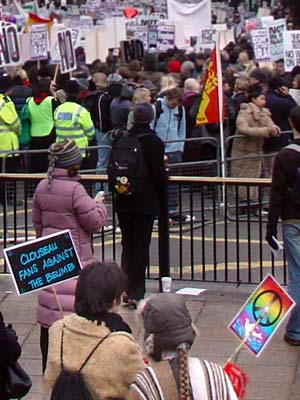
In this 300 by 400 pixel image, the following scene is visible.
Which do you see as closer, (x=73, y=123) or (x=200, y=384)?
(x=200, y=384)

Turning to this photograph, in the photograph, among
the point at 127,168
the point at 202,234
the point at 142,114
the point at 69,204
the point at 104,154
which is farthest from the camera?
the point at 104,154

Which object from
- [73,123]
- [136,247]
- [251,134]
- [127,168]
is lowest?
[136,247]

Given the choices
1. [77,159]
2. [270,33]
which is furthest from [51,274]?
[270,33]

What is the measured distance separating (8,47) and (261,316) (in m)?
13.6

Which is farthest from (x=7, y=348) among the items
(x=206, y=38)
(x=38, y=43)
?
(x=206, y=38)

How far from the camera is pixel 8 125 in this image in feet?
46.3

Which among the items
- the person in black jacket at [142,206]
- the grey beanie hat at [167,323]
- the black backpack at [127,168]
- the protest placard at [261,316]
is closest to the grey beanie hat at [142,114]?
the person in black jacket at [142,206]

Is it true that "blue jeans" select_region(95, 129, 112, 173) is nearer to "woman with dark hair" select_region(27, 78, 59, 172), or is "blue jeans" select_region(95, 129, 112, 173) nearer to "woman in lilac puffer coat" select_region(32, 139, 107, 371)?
"woman with dark hair" select_region(27, 78, 59, 172)

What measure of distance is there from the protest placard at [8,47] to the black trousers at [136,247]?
976cm

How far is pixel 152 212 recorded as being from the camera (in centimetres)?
898

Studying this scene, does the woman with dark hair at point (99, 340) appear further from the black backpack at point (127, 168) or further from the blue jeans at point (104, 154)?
the blue jeans at point (104, 154)

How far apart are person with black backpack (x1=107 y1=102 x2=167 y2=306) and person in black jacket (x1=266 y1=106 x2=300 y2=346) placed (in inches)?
47.7

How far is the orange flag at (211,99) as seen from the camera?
14.0 metres

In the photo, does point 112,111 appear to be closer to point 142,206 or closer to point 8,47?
point 8,47
